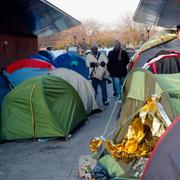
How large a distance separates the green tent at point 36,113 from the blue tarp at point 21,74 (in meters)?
1.70

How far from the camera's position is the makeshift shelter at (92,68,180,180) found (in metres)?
4.98

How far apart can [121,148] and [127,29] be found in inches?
2342

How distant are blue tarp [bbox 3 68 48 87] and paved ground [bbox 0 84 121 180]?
85.0 inches

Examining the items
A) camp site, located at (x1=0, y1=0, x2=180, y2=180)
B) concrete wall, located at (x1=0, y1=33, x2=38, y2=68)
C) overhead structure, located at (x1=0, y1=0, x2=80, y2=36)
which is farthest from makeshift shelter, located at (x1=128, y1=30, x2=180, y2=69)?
concrete wall, located at (x1=0, y1=33, x2=38, y2=68)

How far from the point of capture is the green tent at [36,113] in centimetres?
791

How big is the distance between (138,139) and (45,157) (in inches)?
84.5

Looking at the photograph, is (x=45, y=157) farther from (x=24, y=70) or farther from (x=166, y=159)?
(x=24, y=70)

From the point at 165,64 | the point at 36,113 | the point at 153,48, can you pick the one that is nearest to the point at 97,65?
the point at 153,48

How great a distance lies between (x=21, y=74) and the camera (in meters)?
10.4

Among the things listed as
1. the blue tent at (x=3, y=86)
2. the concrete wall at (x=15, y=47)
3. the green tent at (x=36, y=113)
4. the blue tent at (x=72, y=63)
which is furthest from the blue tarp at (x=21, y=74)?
the blue tent at (x=72, y=63)

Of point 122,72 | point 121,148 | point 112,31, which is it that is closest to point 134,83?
point 121,148

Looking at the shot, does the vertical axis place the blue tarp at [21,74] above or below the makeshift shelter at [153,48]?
below

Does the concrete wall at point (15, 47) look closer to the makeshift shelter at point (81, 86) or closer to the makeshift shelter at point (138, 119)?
the makeshift shelter at point (81, 86)

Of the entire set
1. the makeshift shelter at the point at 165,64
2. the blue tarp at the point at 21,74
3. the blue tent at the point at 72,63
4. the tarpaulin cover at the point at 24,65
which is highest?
the makeshift shelter at the point at 165,64
